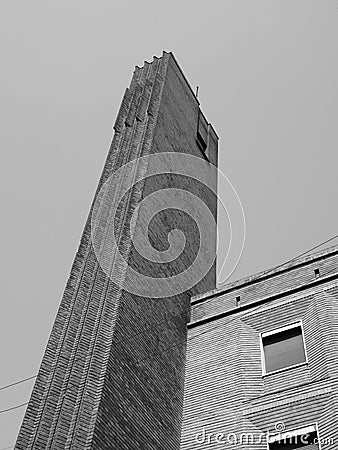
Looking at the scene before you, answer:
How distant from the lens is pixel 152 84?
18.6 m

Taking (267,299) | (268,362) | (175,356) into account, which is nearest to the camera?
(268,362)

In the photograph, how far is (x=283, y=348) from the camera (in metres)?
11.2

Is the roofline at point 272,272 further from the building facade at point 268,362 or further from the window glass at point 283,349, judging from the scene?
the window glass at point 283,349

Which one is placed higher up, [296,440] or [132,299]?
[132,299]

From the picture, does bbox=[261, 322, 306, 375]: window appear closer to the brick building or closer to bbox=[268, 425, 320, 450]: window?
the brick building

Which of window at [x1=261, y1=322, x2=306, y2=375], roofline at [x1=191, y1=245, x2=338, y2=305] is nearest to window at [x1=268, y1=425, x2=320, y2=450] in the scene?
window at [x1=261, y1=322, x2=306, y2=375]

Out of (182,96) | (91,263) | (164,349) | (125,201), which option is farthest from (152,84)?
(164,349)

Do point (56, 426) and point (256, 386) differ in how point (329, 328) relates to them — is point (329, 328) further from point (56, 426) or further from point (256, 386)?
point (56, 426)
